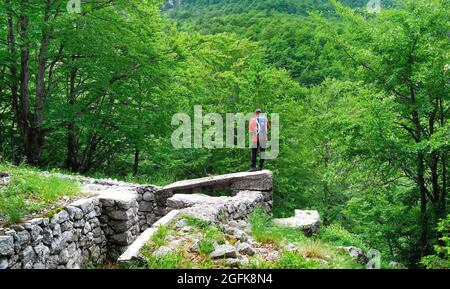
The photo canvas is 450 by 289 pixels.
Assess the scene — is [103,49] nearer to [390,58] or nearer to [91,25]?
[91,25]

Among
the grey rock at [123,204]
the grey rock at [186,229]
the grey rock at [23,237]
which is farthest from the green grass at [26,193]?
the grey rock at [186,229]

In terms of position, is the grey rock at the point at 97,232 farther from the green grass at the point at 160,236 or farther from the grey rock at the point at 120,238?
the green grass at the point at 160,236

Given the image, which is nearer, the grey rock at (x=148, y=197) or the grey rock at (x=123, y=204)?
the grey rock at (x=123, y=204)

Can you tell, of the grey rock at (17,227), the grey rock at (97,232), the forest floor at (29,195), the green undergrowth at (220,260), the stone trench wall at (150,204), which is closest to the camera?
the grey rock at (17,227)

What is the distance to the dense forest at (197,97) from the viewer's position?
12.1m

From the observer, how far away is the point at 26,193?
270 inches

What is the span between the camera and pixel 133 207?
8.18 m

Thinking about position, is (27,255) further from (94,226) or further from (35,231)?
(94,226)

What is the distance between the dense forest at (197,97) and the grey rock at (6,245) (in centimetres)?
765

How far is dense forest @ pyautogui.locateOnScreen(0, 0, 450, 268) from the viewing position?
39.6 ft

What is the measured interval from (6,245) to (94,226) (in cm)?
253

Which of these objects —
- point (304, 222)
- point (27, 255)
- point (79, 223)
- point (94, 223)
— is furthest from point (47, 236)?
point (304, 222)

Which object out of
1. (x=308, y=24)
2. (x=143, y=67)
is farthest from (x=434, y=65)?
(x=308, y=24)

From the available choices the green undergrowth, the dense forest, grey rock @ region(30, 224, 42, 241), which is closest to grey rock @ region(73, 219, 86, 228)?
grey rock @ region(30, 224, 42, 241)
